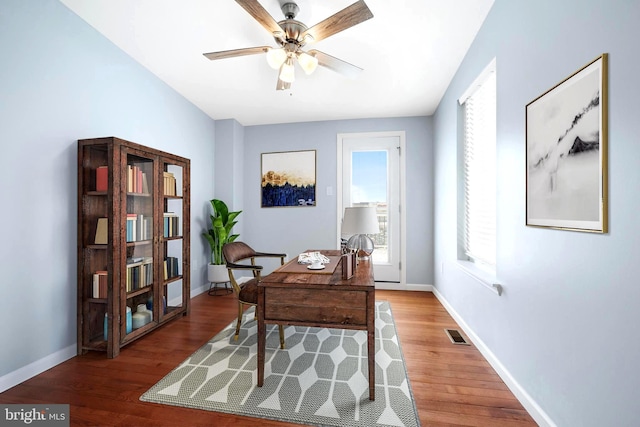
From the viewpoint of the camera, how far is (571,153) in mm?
1260

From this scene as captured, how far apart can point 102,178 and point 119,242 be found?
→ 53 cm

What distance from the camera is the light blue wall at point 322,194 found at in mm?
4109

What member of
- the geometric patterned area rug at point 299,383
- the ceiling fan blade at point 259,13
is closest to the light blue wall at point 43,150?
the geometric patterned area rug at point 299,383

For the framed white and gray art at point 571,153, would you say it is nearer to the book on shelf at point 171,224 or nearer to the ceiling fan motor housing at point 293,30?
the ceiling fan motor housing at point 293,30

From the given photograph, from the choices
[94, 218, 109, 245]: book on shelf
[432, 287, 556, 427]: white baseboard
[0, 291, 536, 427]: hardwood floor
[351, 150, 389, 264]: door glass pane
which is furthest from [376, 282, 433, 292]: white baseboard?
[94, 218, 109, 245]: book on shelf

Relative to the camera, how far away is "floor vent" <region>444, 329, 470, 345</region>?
2.43 m

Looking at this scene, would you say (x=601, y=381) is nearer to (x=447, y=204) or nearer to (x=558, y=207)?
(x=558, y=207)

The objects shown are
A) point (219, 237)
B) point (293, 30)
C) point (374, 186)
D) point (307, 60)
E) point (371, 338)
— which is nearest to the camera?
point (371, 338)

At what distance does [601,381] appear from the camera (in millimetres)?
1091

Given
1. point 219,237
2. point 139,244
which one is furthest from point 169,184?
point 219,237

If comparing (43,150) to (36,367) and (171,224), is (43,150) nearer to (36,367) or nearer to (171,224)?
(171,224)

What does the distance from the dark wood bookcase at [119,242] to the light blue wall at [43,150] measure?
9cm

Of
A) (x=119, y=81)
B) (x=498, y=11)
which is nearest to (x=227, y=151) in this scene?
(x=119, y=81)

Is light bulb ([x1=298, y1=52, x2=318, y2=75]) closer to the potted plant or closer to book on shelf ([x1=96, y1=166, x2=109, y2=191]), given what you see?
book on shelf ([x1=96, y1=166, x2=109, y2=191])
